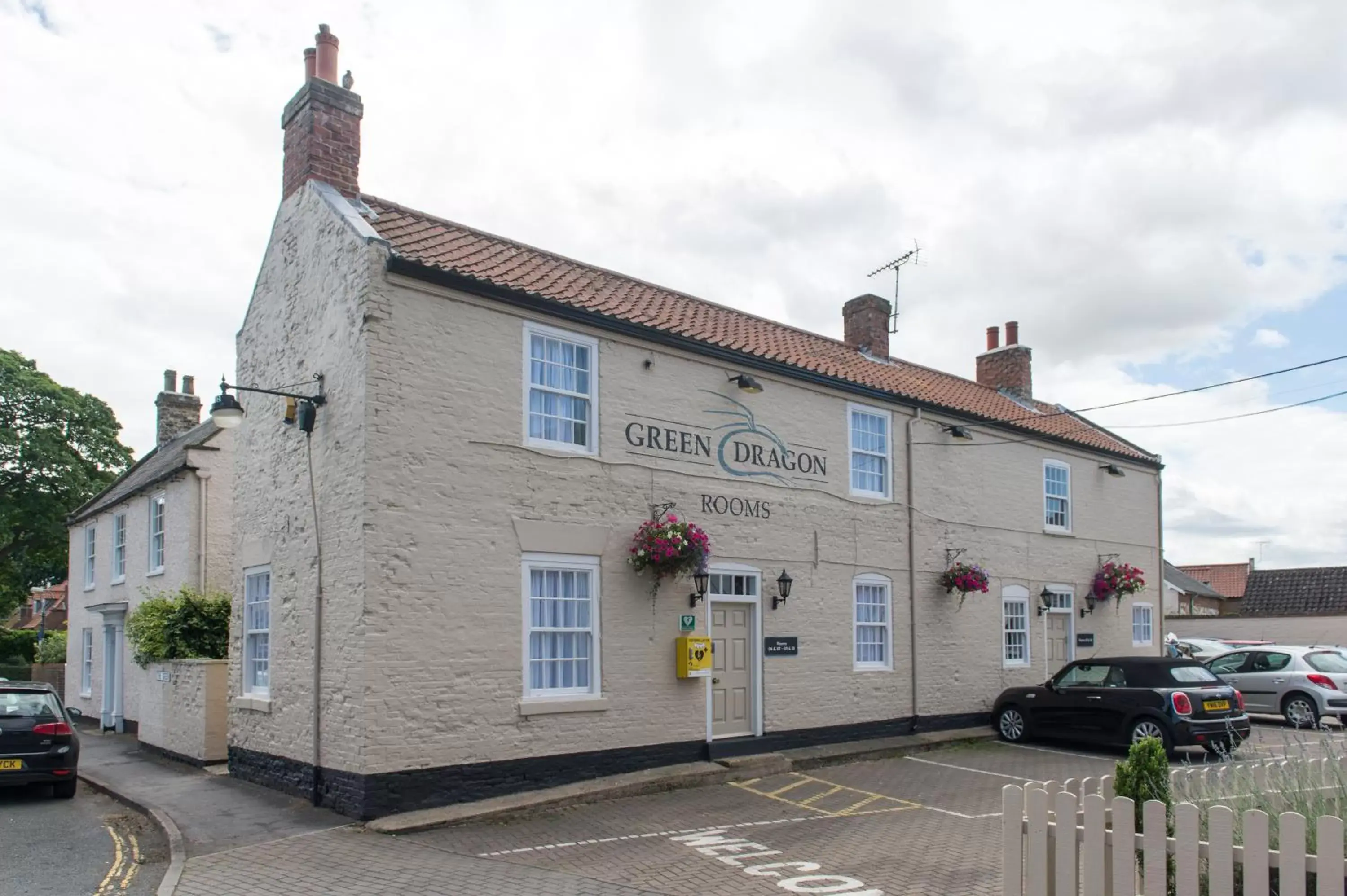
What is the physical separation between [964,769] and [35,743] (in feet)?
40.4

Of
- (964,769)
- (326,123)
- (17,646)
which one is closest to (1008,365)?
(964,769)

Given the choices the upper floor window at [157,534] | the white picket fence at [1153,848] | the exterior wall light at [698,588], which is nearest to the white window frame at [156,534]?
the upper floor window at [157,534]

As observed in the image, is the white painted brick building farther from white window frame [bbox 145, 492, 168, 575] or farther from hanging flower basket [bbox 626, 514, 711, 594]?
white window frame [bbox 145, 492, 168, 575]

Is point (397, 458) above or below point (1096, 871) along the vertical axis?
above

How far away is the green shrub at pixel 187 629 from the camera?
674 inches

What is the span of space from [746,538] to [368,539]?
19.1ft

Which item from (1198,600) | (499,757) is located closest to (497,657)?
(499,757)

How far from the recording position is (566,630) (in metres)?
12.8

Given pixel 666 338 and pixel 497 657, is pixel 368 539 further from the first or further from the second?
pixel 666 338

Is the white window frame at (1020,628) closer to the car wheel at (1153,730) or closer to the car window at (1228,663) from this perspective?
the car wheel at (1153,730)

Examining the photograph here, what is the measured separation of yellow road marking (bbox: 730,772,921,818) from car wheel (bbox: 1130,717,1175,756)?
4.93m

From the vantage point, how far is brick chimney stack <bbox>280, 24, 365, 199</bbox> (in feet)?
44.8

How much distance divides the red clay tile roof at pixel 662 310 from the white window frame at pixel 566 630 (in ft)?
10.5

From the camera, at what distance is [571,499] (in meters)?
13.1
